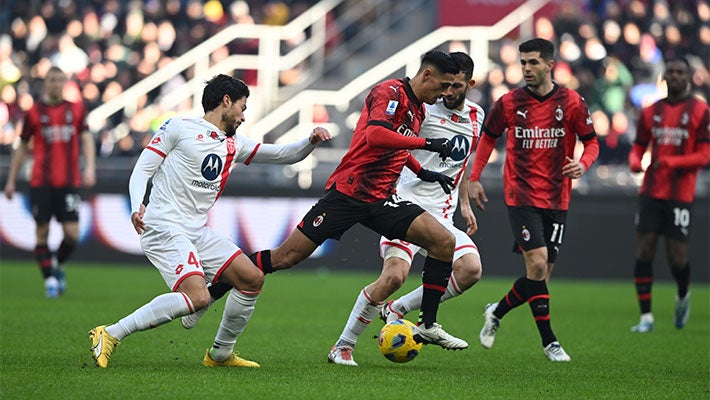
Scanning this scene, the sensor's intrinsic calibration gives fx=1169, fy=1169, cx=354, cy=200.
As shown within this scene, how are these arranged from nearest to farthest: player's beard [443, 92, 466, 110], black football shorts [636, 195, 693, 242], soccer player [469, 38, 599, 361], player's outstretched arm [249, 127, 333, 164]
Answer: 1. player's outstretched arm [249, 127, 333, 164]
2. player's beard [443, 92, 466, 110]
3. soccer player [469, 38, 599, 361]
4. black football shorts [636, 195, 693, 242]

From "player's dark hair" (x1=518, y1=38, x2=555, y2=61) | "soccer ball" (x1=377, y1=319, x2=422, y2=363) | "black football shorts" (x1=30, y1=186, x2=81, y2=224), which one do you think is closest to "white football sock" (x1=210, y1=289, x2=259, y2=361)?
"soccer ball" (x1=377, y1=319, x2=422, y2=363)

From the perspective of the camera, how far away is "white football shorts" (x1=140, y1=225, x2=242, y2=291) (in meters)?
7.42

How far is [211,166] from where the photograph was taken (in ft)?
25.0

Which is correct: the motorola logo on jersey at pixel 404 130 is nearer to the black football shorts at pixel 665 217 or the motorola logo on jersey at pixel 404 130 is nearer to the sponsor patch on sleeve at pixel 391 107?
the sponsor patch on sleeve at pixel 391 107

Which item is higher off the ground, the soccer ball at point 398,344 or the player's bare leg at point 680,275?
the soccer ball at point 398,344

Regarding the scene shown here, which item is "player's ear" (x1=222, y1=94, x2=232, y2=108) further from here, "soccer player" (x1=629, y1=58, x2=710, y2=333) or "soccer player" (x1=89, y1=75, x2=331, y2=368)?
"soccer player" (x1=629, y1=58, x2=710, y2=333)

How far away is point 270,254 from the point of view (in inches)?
313

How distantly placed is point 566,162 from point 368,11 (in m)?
14.9

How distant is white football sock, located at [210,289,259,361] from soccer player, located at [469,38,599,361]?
241 centimetres

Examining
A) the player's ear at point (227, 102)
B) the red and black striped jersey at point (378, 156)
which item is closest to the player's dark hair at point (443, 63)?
the red and black striped jersey at point (378, 156)

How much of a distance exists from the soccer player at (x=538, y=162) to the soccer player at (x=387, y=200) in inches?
50.8

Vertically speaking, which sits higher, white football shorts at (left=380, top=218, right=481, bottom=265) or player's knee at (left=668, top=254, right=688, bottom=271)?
white football shorts at (left=380, top=218, right=481, bottom=265)

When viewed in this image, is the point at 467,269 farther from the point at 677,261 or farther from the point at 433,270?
the point at 677,261

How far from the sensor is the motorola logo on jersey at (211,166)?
758cm
